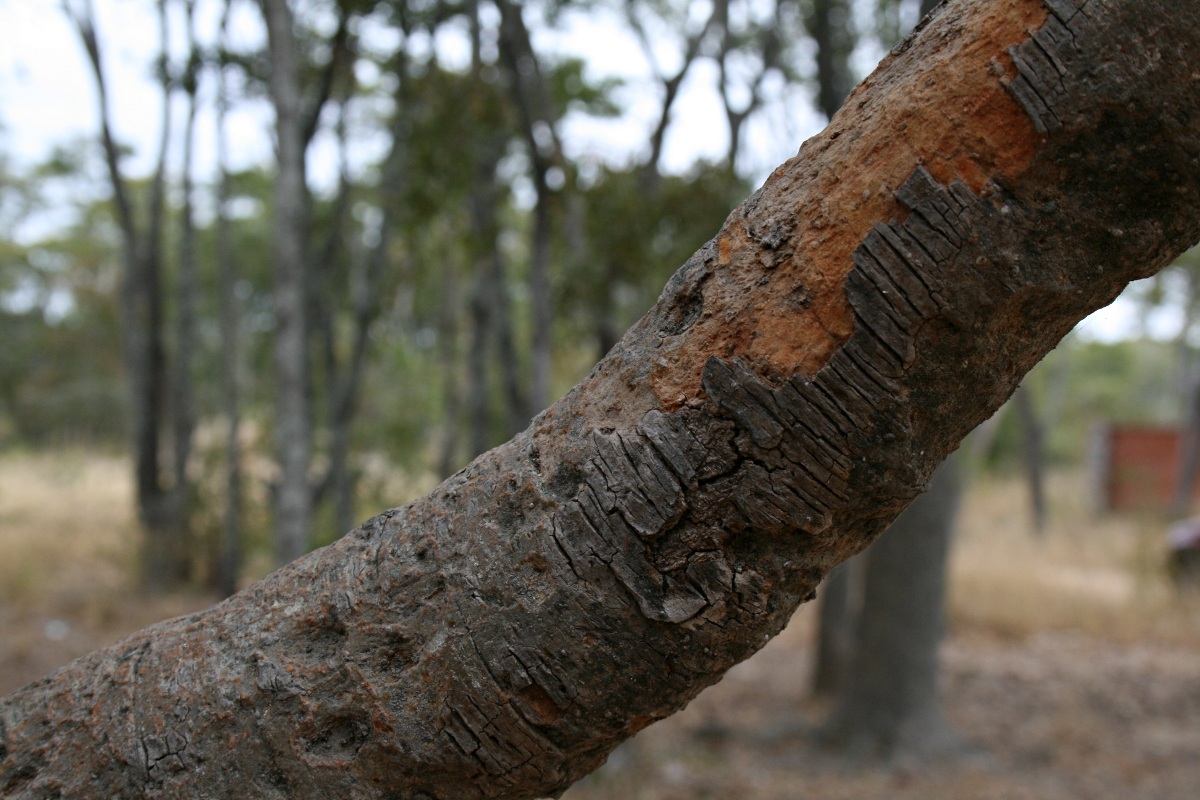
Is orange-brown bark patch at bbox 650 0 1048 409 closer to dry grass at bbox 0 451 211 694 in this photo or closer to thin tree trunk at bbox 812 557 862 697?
thin tree trunk at bbox 812 557 862 697

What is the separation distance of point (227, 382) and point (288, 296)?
4.78 m

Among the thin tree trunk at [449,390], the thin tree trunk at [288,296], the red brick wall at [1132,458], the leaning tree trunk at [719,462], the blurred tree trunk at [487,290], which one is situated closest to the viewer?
the leaning tree trunk at [719,462]

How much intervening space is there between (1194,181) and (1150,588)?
873 centimetres

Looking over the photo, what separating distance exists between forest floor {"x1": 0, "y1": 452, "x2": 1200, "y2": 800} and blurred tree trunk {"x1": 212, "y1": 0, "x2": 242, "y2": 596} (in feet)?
1.55

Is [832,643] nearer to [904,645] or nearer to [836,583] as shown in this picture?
[836,583]

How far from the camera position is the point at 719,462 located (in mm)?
1477

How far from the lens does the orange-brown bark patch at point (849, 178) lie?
4.51ft

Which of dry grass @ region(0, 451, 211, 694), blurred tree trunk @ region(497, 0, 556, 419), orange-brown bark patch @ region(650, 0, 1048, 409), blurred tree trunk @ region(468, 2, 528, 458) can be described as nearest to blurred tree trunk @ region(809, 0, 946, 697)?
blurred tree trunk @ region(497, 0, 556, 419)

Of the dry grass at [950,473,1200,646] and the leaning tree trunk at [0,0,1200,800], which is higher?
the dry grass at [950,473,1200,646]

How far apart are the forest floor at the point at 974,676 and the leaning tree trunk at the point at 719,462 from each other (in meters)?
3.67

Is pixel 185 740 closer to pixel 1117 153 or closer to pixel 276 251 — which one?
pixel 1117 153

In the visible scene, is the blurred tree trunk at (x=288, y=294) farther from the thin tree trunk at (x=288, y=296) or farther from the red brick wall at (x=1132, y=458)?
the red brick wall at (x=1132, y=458)

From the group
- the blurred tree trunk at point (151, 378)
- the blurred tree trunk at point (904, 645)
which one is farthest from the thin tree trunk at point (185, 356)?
the blurred tree trunk at point (904, 645)

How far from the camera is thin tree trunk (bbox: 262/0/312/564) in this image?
4.40 metres
